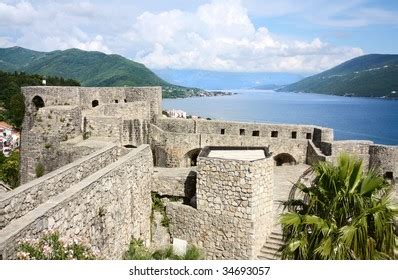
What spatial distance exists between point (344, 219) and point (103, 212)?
4.56 m

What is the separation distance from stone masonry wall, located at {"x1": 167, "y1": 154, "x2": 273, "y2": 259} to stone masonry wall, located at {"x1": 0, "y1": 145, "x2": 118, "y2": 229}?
9.71ft

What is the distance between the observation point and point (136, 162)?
1121 cm

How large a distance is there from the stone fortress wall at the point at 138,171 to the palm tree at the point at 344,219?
147 inches

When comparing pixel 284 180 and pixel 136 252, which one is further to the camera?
pixel 284 180

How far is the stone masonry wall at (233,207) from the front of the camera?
11.0 meters

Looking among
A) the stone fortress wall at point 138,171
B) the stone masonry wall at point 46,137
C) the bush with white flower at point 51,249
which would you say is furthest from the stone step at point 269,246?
the stone masonry wall at point 46,137

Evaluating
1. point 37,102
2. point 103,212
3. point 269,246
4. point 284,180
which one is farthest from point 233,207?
Result: point 37,102

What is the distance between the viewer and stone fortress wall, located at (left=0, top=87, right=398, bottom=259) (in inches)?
298

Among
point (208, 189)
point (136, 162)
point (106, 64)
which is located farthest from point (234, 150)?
point (106, 64)

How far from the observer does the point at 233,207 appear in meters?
11.3

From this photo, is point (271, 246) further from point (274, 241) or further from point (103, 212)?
point (103, 212)

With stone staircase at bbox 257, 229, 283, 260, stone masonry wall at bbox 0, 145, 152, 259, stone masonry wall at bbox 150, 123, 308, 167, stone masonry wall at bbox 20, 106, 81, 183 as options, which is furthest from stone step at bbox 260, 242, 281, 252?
stone masonry wall at bbox 150, 123, 308, 167

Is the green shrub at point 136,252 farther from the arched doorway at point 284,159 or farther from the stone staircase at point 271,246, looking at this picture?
the arched doorway at point 284,159
